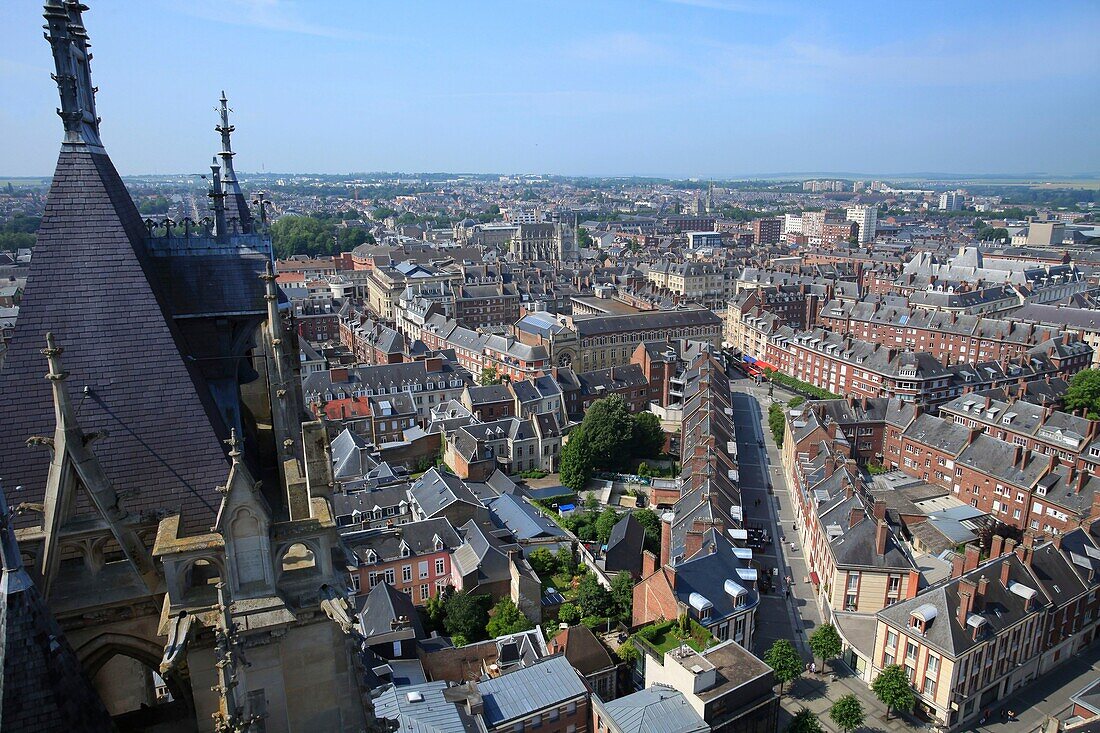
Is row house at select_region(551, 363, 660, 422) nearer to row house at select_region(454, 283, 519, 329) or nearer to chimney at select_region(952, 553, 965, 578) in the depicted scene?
chimney at select_region(952, 553, 965, 578)

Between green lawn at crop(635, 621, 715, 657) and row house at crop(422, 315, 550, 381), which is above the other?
row house at crop(422, 315, 550, 381)

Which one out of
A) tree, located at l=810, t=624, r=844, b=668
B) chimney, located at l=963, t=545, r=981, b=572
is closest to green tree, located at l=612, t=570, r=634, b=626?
tree, located at l=810, t=624, r=844, b=668

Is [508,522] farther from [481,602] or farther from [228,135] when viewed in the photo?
[228,135]

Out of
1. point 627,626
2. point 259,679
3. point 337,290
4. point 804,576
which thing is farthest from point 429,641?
point 337,290

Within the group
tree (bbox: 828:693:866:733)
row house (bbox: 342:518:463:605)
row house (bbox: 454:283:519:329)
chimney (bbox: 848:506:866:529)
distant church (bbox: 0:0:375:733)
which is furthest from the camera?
row house (bbox: 454:283:519:329)

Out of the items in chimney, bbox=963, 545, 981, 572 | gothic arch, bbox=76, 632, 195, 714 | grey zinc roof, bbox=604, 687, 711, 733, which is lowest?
grey zinc roof, bbox=604, 687, 711, 733

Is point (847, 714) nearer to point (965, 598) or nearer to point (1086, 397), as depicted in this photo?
point (965, 598)

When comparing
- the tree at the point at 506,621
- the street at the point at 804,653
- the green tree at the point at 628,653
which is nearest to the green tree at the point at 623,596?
the green tree at the point at 628,653

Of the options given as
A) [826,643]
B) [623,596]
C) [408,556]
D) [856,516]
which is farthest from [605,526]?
[826,643]
